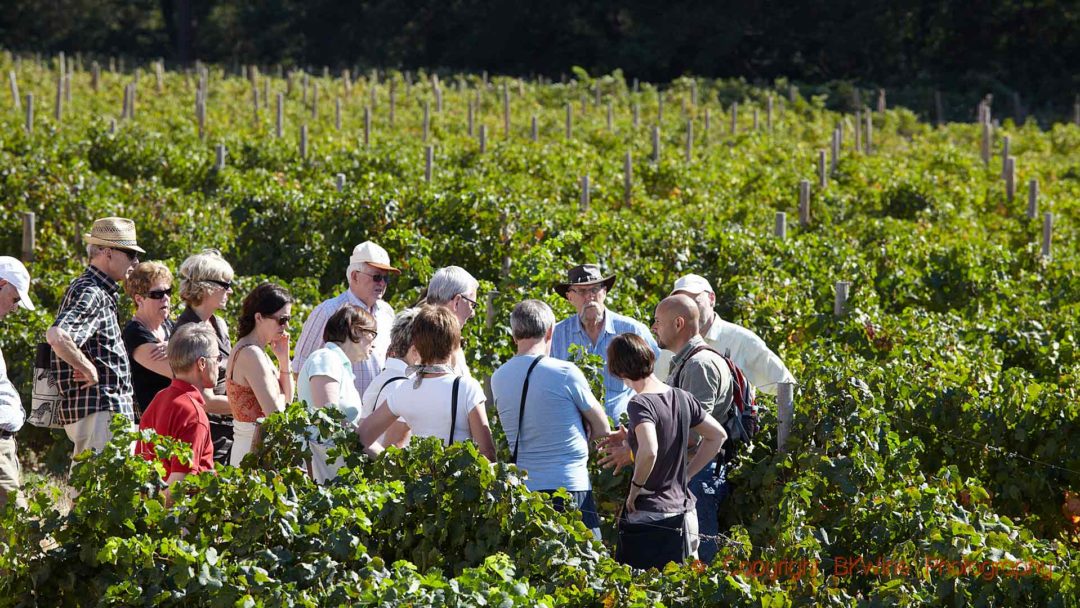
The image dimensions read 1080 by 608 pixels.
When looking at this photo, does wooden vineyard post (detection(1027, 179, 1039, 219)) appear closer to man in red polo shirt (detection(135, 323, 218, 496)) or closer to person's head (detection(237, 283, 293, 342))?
person's head (detection(237, 283, 293, 342))

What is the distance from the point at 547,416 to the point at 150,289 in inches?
75.1

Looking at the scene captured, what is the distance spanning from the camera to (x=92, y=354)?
5684mm

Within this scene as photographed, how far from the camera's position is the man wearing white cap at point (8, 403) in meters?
5.16

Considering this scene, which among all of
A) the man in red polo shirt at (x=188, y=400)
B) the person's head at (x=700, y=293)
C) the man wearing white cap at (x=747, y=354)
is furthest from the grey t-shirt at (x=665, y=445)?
the man in red polo shirt at (x=188, y=400)

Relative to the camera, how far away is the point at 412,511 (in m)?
4.88

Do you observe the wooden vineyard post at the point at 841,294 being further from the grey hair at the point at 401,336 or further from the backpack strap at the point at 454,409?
the backpack strap at the point at 454,409

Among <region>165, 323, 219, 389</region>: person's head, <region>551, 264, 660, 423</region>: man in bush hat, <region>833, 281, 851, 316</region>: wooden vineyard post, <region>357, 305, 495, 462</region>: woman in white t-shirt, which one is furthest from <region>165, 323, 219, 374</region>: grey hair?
<region>833, 281, 851, 316</region>: wooden vineyard post

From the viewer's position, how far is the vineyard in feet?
14.4

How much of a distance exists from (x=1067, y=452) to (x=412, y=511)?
3.59 m

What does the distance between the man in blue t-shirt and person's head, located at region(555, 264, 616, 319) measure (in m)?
1.25

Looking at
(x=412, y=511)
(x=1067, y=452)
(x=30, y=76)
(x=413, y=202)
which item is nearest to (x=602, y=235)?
(x=413, y=202)

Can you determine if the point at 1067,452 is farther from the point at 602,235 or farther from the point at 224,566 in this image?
the point at 602,235

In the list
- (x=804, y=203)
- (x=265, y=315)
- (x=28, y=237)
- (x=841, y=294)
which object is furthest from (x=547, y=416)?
(x=804, y=203)

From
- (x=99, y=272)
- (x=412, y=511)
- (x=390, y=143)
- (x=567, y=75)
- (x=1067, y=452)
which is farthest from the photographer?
(x=567, y=75)
